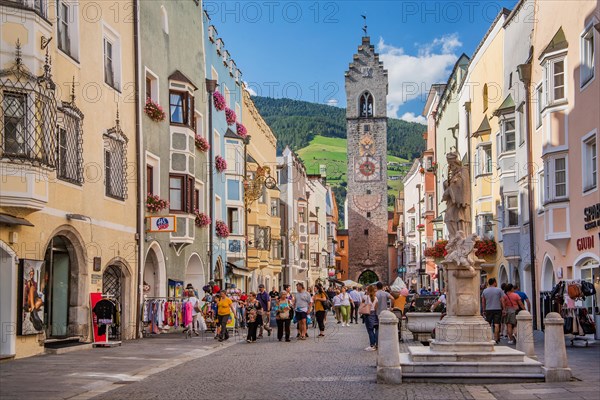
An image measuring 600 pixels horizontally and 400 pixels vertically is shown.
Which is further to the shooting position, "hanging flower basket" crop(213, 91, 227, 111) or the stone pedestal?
"hanging flower basket" crop(213, 91, 227, 111)

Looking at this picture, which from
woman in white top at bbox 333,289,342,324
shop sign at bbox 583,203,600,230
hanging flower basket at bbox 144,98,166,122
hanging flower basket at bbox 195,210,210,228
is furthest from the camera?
woman in white top at bbox 333,289,342,324

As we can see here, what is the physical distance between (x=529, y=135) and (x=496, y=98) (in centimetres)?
816

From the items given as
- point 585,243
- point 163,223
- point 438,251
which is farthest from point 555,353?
point 438,251

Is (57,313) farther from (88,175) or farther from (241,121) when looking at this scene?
(241,121)

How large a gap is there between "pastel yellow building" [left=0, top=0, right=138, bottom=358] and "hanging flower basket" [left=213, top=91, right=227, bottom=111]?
11.9m

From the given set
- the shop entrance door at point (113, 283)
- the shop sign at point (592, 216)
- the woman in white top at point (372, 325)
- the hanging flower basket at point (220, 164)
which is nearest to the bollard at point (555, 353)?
the woman in white top at point (372, 325)

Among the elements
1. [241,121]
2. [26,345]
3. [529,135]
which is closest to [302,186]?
[241,121]

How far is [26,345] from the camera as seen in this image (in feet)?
64.5

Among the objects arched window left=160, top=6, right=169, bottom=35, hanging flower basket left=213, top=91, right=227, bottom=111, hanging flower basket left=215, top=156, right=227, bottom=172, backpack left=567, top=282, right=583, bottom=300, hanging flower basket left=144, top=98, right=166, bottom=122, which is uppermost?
arched window left=160, top=6, right=169, bottom=35

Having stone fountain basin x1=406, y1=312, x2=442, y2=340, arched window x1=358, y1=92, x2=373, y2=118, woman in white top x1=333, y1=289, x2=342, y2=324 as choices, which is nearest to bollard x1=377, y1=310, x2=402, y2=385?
stone fountain basin x1=406, y1=312, x2=442, y2=340

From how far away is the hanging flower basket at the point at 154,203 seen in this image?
29.0m

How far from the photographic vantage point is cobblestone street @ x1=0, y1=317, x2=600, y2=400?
13.4 meters

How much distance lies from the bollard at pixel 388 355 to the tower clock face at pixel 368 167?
89.7m

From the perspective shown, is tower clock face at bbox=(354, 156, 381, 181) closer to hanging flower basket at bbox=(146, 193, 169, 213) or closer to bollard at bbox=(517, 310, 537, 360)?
hanging flower basket at bbox=(146, 193, 169, 213)
